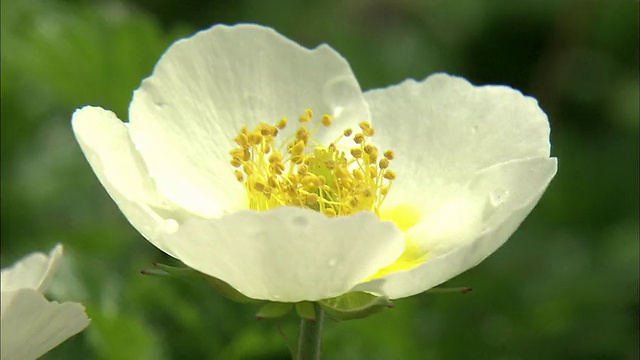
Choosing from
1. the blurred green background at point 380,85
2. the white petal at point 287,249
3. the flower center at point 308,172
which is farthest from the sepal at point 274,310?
the blurred green background at point 380,85

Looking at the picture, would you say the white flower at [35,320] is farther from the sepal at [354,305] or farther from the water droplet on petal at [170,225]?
→ the sepal at [354,305]

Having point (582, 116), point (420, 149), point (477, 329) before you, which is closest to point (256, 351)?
point (420, 149)

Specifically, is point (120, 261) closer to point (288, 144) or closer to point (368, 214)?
point (288, 144)

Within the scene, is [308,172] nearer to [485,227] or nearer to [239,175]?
[239,175]

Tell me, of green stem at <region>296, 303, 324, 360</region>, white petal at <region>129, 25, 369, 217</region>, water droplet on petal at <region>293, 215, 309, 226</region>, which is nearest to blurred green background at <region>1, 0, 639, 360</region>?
white petal at <region>129, 25, 369, 217</region>

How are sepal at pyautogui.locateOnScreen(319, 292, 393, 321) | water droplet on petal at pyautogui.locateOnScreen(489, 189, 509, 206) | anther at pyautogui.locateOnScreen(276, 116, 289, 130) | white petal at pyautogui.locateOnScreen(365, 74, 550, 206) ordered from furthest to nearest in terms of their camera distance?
anther at pyautogui.locateOnScreen(276, 116, 289, 130), white petal at pyautogui.locateOnScreen(365, 74, 550, 206), water droplet on petal at pyautogui.locateOnScreen(489, 189, 509, 206), sepal at pyautogui.locateOnScreen(319, 292, 393, 321)

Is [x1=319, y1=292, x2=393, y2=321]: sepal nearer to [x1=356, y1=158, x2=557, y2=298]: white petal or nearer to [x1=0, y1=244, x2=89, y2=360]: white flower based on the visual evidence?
[x1=356, y1=158, x2=557, y2=298]: white petal

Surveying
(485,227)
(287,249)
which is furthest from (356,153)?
(287,249)
